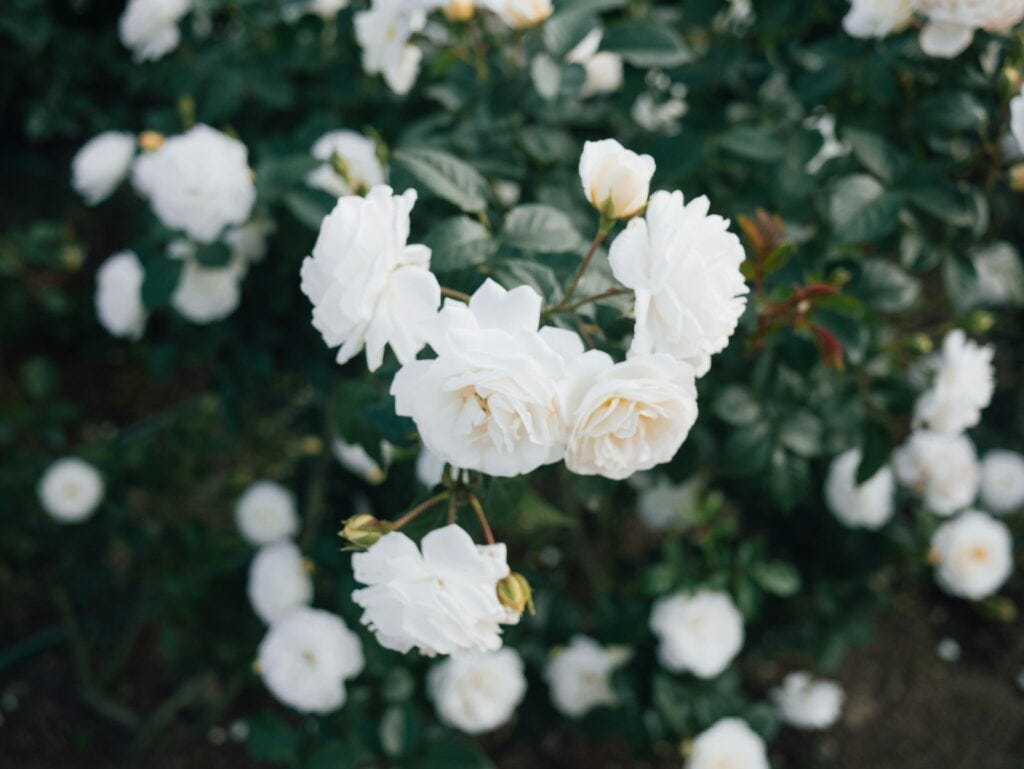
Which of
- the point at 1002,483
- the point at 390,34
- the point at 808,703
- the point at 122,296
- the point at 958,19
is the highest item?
the point at 958,19

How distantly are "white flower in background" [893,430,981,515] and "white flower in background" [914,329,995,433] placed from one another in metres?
0.26

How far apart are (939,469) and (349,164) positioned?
1.04 metres

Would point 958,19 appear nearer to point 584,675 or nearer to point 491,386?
point 491,386

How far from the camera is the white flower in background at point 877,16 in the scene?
1.03 m

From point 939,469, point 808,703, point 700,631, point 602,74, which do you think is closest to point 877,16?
point 602,74

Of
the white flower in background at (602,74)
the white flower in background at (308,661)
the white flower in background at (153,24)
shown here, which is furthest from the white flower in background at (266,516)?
the white flower in background at (602,74)

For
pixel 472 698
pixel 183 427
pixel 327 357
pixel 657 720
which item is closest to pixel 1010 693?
pixel 657 720

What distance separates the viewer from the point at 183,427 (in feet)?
6.96

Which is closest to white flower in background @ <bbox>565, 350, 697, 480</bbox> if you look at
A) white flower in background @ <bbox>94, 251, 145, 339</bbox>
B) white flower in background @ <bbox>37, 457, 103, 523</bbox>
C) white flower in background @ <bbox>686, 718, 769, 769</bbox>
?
white flower in background @ <bbox>686, 718, 769, 769</bbox>

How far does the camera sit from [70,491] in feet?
5.93

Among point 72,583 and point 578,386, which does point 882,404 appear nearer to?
point 578,386

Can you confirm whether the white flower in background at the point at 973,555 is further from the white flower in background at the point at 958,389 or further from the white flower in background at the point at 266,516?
the white flower in background at the point at 266,516

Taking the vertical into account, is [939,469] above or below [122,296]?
below

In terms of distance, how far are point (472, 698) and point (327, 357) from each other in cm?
61
